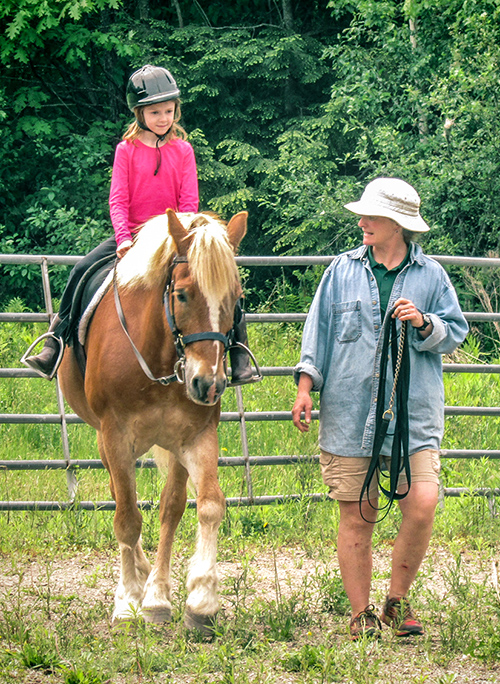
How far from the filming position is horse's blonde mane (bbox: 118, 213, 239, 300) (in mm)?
3600

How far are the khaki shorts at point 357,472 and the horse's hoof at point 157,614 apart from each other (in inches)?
41.3

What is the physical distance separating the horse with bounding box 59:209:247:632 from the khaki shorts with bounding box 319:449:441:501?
1.74 ft

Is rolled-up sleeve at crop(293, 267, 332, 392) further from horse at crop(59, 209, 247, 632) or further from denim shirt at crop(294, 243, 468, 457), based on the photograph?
horse at crop(59, 209, 247, 632)

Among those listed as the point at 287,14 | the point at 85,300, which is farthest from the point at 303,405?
the point at 287,14

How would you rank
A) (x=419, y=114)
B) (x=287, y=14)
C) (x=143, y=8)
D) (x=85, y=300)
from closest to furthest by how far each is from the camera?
(x=85, y=300) < (x=419, y=114) < (x=143, y=8) < (x=287, y=14)

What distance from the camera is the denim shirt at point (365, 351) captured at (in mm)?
3789

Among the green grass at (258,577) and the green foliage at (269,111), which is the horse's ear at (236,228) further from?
the green foliage at (269,111)

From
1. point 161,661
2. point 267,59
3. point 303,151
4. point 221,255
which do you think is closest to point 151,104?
point 221,255

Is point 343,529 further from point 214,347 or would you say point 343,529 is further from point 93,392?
point 93,392

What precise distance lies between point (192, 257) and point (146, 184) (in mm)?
1017

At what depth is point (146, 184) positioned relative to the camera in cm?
449

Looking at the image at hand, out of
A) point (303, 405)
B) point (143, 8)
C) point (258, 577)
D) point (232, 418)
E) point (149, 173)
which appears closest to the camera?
point (303, 405)

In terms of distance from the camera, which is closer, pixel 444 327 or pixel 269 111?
pixel 444 327

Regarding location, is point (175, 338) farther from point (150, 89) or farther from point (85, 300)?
point (150, 89)
